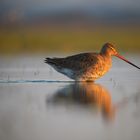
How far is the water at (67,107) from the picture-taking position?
813 centimetres

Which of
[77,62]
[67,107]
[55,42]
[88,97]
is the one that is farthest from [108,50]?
[55,42]

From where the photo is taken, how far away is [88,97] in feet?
35.2

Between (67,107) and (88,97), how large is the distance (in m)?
1.08

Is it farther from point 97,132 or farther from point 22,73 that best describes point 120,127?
point 22,73

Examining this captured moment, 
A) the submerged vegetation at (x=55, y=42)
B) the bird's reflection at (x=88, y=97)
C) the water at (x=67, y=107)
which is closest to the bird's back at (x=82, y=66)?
the water at (x=67, y=107)

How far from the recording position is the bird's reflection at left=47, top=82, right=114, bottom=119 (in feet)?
31.9

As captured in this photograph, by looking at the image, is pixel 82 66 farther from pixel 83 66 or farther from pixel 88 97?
pixel 88 97

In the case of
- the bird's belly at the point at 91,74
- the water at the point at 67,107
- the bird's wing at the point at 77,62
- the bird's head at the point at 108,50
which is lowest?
the water at the point at 67,107

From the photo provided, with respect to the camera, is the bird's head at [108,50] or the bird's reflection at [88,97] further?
the bird's head at [108,50]

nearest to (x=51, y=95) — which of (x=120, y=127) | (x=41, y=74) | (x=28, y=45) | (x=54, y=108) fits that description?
(x=54, y=108)

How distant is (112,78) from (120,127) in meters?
5.57

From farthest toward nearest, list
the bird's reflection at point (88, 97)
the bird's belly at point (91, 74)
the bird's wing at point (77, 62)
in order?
the bird's wing at point (77, 62) → the bird's belly at point (91, 74) → the bird's reflection at point (88, 97)

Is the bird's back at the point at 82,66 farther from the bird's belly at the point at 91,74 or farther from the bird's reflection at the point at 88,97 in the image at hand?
the bird's reflection at the point at 88,97

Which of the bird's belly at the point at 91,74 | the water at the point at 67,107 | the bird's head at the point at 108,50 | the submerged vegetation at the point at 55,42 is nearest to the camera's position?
the water at the point at 67,107
